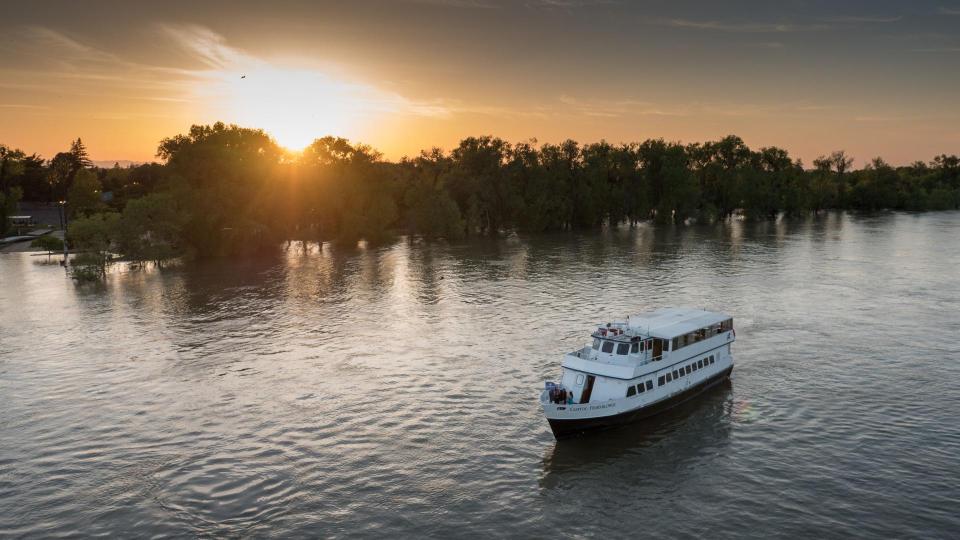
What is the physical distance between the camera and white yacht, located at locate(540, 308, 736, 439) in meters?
50.0

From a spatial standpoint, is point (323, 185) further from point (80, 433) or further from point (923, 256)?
point (923, 256)

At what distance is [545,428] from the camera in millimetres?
52781

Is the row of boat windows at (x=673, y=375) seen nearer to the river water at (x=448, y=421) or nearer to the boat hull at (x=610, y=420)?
the boat hull at (x=610, y=420)

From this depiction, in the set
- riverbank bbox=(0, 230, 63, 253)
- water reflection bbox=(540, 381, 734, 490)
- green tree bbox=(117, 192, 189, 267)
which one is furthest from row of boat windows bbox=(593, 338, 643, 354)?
riverbank bbox=(0, 230, 63, 253)

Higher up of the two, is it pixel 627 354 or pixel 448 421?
pixel 627 354

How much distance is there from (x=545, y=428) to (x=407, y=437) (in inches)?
446

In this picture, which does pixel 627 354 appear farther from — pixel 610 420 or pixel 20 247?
pixel 20 247

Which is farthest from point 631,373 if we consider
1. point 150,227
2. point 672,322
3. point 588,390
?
point 150,227

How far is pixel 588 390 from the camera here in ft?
171

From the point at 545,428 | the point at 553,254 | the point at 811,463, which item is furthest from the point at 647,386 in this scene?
the point at 553,254

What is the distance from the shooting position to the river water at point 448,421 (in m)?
40.3

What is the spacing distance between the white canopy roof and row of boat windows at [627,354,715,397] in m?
3.24

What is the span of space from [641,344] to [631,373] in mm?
3242

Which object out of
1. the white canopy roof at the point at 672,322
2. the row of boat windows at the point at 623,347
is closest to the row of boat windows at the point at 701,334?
the white canopy roof at the point at 672,322
